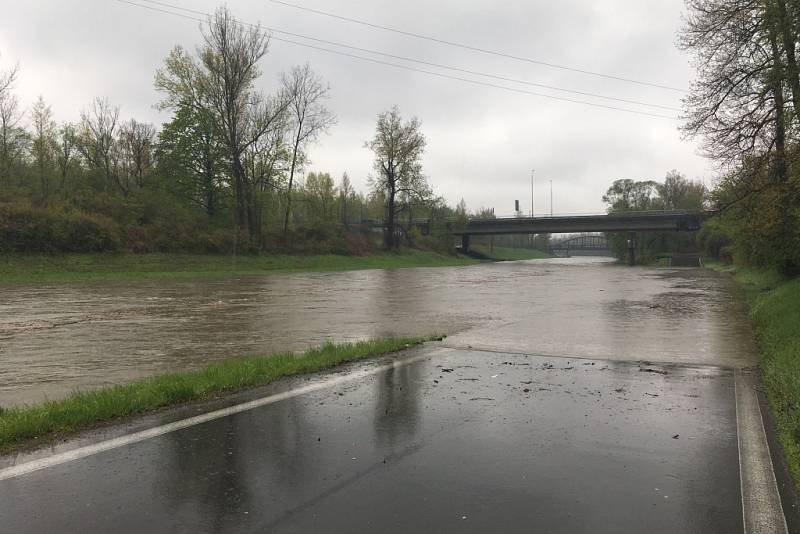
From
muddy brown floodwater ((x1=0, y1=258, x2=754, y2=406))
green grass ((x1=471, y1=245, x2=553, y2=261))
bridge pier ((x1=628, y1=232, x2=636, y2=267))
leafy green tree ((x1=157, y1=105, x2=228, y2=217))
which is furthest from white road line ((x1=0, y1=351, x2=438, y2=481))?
green grass ((x1=471, y1=245, x2=553, y2=261))

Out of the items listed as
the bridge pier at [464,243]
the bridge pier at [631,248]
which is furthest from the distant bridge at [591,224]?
the bridge pier at [631,248]

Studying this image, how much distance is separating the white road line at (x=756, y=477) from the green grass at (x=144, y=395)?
18.0 ft

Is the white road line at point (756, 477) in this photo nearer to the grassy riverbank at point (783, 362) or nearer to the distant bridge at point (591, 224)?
the grassy riverbank at point (783, 362)

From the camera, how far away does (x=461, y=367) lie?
865 centimetres

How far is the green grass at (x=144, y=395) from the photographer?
17.3 feet

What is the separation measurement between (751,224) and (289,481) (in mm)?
17461

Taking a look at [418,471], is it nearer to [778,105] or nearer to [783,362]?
[783,362]

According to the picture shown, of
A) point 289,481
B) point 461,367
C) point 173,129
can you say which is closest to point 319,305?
point 461,367

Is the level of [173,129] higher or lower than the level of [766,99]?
higher

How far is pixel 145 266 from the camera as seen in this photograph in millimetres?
37188

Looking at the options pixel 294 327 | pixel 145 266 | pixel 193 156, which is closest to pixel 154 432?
pixel 294 327

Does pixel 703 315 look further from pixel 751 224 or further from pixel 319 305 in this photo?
pixel 319 305

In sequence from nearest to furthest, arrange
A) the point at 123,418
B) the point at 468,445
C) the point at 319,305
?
the point at 468,445 < the point at 123,418 < the point at 319,305

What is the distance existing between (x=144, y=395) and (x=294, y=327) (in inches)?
307
